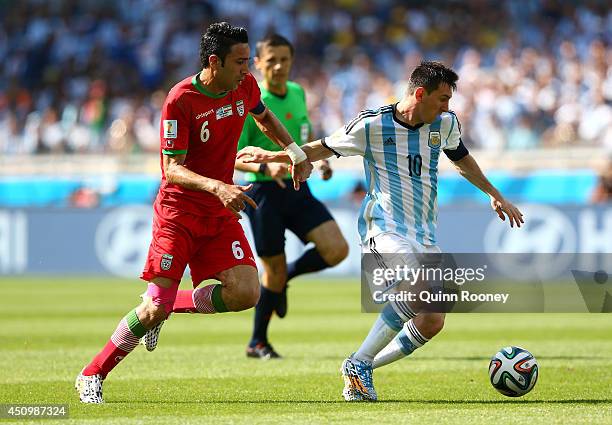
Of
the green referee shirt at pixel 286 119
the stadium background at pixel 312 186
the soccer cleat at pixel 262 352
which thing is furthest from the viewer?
the green referee shirt at pixel 286 119

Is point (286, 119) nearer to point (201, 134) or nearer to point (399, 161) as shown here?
point (399, 161)

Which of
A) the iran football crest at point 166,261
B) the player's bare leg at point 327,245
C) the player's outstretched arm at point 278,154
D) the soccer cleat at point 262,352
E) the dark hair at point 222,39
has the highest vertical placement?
the dark hair at point 222,39

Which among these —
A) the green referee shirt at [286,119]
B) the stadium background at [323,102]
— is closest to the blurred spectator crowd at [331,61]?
the stadium background at [323,102]

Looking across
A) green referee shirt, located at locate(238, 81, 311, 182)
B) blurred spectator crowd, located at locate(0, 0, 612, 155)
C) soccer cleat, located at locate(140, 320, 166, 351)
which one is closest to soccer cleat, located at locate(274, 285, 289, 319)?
green referee shirt, located at locate(238, 81, 311, 182)

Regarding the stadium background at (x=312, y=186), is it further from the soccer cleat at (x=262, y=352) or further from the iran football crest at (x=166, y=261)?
the iran football crest at (x=166, y=261)

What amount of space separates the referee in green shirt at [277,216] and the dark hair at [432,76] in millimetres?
2907

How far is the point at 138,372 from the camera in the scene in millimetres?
9117

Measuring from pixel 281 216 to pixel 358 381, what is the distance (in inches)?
126

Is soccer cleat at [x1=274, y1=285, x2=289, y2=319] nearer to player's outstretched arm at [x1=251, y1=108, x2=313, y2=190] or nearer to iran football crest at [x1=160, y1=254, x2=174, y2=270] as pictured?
player's outstretched arm at [x1=251, y1=108, x2=313, y2=190]

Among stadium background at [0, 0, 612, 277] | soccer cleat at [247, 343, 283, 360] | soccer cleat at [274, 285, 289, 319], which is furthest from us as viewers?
stadium background at [0, 0, 612, 277]

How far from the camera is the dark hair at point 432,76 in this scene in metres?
7.29

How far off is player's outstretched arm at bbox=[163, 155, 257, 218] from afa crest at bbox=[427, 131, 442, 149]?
4.47 ft

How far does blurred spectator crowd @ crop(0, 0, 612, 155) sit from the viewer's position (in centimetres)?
2062

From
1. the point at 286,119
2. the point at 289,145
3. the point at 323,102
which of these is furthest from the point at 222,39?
the point at 323,102
